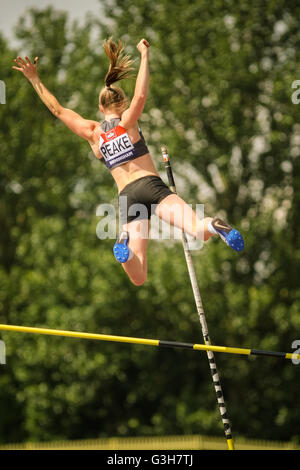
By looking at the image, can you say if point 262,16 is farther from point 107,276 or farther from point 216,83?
point 107,276

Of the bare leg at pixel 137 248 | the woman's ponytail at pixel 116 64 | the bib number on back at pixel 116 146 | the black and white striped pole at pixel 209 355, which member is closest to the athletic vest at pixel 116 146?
the bib number on back at pixel 116 146

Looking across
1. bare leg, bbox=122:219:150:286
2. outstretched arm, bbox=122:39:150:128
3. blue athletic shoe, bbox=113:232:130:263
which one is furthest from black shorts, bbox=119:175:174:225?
outstretched arm, bbox=122:39:150:128

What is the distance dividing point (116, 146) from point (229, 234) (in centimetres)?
145

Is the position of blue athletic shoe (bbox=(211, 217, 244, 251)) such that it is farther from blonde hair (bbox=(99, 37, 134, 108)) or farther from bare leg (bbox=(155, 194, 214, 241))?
blonde hair (bbox=(99, 37, 134, 108))

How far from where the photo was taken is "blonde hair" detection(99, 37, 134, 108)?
666 centimetres

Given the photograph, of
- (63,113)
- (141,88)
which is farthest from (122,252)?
(63,113)

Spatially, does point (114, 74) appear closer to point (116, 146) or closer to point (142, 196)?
point (116, 146)

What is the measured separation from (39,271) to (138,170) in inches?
581

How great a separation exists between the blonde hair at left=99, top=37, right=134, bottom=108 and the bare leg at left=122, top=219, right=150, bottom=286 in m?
1.14

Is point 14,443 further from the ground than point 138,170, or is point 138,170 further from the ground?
point 14,443

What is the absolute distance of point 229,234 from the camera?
5848 millimetres
